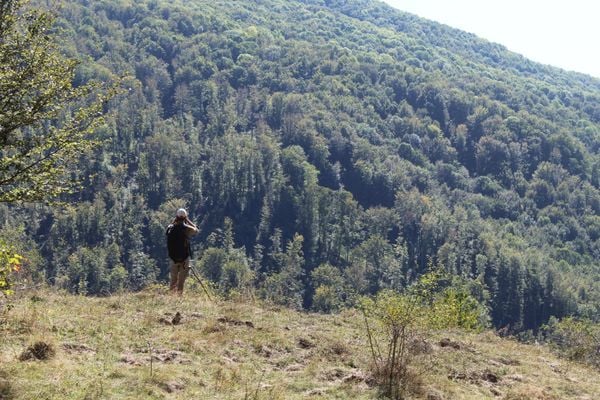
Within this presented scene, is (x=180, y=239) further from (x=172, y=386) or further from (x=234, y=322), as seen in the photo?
(x=172, y=386)

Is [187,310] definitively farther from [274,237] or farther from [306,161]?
[306,161]

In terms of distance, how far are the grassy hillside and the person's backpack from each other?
123cm

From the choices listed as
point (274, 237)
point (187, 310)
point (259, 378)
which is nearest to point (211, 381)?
point (259, 378)

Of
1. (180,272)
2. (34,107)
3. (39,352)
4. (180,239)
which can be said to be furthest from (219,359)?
(180,272)

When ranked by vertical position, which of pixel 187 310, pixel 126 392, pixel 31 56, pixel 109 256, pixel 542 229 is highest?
pixel 31 56

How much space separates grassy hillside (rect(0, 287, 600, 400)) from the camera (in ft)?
28.1

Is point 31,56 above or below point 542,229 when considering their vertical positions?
above

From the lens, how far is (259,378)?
9.53 meters

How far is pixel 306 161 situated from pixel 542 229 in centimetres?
7543

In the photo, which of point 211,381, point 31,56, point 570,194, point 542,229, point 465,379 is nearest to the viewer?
point 211,381

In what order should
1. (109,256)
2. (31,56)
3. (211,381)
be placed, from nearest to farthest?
(211,381) < (31,56) < (109,256)

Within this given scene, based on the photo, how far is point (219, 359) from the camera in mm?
10062

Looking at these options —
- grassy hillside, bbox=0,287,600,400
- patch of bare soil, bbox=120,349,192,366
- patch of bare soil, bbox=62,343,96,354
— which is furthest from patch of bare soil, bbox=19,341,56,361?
patch of bare soil, bbox=120,349,192,366

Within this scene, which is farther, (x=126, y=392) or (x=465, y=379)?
(x=465, y=379)
